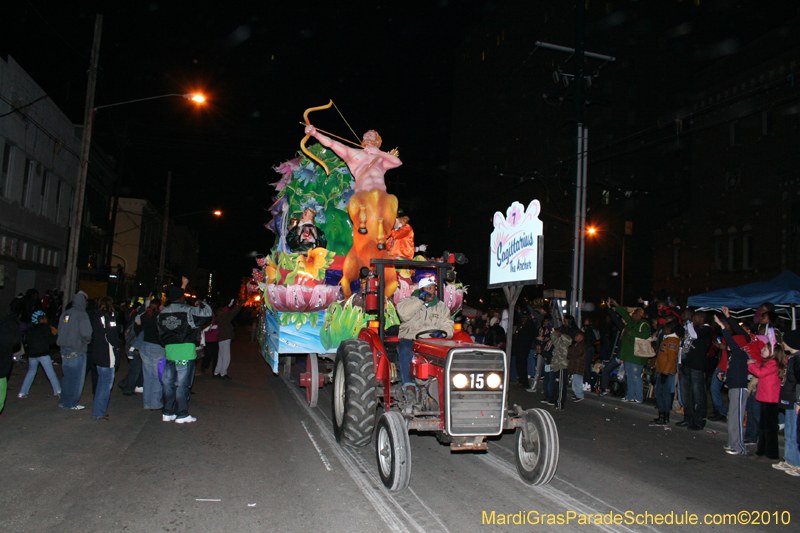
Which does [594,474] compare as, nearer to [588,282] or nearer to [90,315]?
[90,315]

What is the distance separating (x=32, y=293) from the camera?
14453 millimetres

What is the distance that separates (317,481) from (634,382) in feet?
26.4

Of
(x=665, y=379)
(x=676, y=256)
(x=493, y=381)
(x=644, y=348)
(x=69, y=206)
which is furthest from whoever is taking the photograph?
(x=676, y=256)

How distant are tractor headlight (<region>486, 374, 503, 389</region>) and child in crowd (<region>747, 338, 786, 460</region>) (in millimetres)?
3791

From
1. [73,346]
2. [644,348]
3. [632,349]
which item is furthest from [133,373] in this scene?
[644,348]

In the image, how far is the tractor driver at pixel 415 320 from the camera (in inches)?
246

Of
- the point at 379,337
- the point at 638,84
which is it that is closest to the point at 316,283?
the point at 379,337

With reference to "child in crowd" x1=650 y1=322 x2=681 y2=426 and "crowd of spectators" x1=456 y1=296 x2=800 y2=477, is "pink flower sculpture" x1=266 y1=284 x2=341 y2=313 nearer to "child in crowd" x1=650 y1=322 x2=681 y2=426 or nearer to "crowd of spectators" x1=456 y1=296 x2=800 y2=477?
"crowd of spectators" x1=456 y1=296 x2=800 y2=477

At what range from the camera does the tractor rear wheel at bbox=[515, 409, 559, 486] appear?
5.25 metres

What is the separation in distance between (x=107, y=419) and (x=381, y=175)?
6.07 meters

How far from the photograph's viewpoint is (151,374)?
351 inches

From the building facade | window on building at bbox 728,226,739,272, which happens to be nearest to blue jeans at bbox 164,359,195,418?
the building facade

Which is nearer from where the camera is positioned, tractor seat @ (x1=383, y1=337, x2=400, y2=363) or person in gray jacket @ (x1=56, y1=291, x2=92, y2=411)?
tractor seat @ (x1=383, y1=337, x2=400, y2=363)

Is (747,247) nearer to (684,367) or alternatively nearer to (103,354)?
(684,367)
